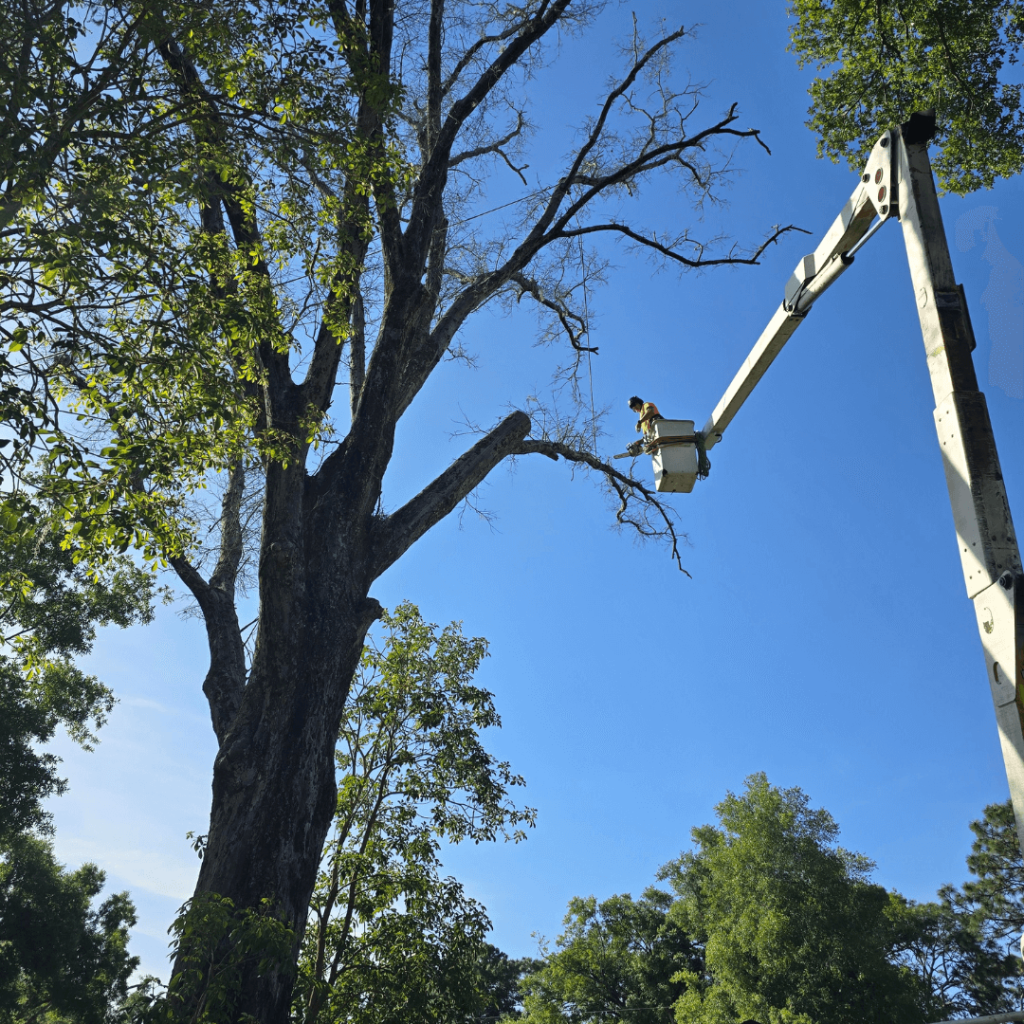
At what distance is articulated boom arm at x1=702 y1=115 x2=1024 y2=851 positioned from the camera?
2.71 m

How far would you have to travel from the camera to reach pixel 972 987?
119ft

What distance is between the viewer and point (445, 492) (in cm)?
783

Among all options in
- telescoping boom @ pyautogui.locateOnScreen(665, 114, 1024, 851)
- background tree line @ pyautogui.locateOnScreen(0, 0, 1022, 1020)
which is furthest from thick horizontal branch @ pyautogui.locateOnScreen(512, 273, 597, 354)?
telescoping boom @ pyautogui.locateOnScreen(665, 114, 1024, 851)

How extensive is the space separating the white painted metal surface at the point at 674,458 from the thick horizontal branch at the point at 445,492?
7.21 feet

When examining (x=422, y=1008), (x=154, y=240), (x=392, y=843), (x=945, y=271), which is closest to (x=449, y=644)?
(x=392, y=843)

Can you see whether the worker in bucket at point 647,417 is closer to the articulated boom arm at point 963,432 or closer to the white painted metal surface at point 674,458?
the white painted metal surface at point 674,458

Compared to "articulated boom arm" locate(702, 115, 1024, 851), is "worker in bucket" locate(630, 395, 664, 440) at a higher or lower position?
higher

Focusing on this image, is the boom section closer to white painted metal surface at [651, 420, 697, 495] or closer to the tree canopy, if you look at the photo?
white painted metal surface at [651, 420, 697, 495]

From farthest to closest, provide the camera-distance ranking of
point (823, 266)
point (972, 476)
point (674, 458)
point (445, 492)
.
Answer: point (445, 492) < point (674, 458) < point (823, 266) < point (972, 476)

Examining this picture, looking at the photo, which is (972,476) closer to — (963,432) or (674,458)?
(963,432)

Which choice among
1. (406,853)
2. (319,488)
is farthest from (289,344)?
(406,853)

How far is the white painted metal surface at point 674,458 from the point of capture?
21.1 ft

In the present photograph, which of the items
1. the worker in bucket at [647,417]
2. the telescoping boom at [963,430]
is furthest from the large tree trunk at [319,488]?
the telescoping boom at [963,430]

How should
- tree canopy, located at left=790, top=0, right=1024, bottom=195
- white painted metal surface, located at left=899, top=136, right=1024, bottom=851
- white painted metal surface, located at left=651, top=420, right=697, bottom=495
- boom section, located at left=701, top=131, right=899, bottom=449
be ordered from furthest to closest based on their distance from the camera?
tree canopy, located at left=790, top=0, right=1024, bottom=195, white painted metal surface, located at left=651, top=420, right=697, bottom=495, boom section, located at left=701, top=131, right=899, bottom=449, white painted metal surface, located at left=899, top=136, right=1024, bottom=851
